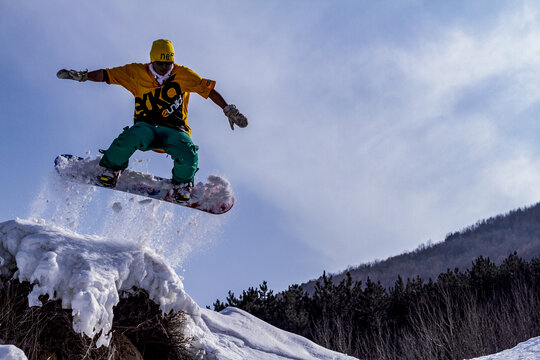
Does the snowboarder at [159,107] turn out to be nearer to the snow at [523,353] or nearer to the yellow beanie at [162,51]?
the yellow beanie at [162,51]

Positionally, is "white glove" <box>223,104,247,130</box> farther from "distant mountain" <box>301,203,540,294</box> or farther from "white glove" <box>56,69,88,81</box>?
"distant mountain" <box>301,203,540,294</box>

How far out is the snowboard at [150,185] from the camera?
6.57m

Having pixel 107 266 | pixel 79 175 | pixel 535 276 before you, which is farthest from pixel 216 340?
pixel 535 276

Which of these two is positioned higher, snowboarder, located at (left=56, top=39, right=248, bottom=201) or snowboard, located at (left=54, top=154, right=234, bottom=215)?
snowboarder, located at (left=56, top=39, right=248, bottom=201)

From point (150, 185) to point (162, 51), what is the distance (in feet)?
5.25

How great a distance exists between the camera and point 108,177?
21.3 feet

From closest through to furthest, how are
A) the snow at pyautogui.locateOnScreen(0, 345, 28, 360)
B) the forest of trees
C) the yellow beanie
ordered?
the snow at pyautogui.locateOnScreen(0, 345, 28, 360), the yellow beanie, the forest of trees

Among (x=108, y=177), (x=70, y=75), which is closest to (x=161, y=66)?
(x=70, y=75)

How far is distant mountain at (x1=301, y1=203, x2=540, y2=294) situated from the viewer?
46312 mm

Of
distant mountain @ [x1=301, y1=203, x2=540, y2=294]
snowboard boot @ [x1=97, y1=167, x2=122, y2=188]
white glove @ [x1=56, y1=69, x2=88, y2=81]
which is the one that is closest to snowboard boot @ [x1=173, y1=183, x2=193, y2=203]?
snowboard boot @ [x1=97, y1=167, x2=122, y2=188]

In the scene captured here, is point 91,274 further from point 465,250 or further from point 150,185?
point 465,250

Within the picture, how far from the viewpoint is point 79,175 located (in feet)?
21.5

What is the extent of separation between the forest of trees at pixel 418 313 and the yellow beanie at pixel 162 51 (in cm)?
1314

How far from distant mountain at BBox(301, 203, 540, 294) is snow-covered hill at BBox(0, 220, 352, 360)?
114 ft
